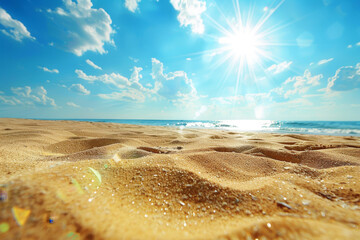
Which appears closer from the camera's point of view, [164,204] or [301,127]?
[164,204]

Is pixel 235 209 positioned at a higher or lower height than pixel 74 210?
lower

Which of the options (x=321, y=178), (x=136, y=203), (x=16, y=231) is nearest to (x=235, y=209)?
(x=136, y=203)

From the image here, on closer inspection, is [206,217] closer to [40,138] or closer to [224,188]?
[224,188]

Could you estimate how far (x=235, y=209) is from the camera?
2.85 ft

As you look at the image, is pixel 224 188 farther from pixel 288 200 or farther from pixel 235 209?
pixel 288 200

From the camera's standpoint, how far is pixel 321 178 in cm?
135

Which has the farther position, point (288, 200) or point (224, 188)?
point (224, 188)

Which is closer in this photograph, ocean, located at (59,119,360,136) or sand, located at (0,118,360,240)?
sand, located at (0,118,360,240)

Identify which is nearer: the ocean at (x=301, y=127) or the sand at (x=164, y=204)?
the sand at (x=164, y=204)

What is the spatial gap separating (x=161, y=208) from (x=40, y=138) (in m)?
3.40

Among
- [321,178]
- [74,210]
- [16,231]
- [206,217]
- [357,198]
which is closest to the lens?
[16,231]

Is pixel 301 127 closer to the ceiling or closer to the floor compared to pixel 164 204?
closer to the ceiling

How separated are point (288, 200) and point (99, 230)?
105 centimetres

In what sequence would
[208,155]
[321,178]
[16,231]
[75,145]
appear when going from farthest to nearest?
[75,145] → [208,155] → [321,178] → [16,231]
